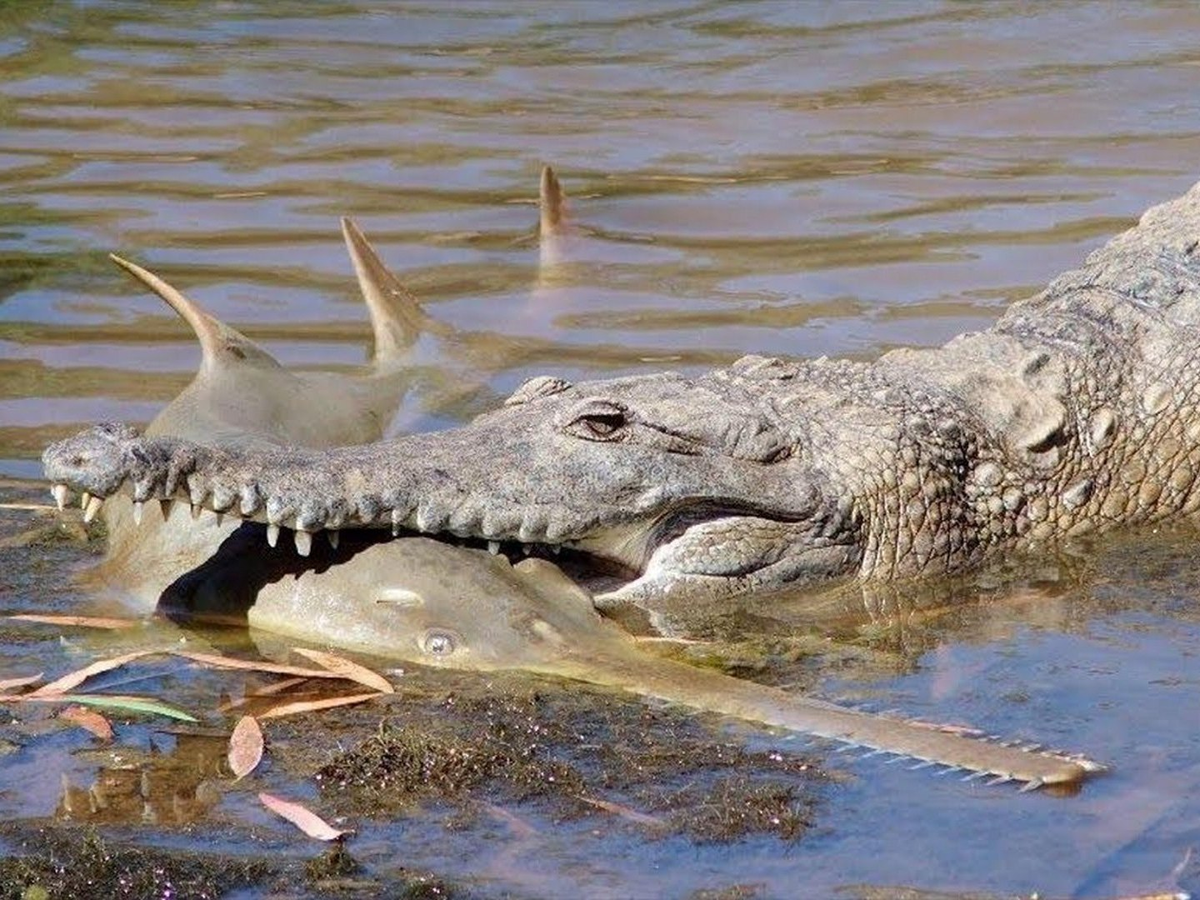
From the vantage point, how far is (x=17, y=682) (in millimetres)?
4879

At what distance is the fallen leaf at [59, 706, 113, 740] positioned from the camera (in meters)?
4.59

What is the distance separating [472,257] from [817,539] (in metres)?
3.50

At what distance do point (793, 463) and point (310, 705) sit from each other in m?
1.77

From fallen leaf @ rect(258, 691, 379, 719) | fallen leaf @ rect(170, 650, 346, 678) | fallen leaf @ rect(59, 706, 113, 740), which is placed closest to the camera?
fallen leaf @ rect(59, 706, 113, 740)

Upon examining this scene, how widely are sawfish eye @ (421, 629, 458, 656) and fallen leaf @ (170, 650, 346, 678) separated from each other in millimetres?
220

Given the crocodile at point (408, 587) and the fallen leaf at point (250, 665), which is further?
the fallen leaf at point (250, 665)

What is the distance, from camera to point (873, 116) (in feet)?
35.5

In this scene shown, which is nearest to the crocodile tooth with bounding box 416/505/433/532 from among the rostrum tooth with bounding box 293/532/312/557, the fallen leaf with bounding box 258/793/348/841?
the rostrum tooth with bounding box 293/532/312/557

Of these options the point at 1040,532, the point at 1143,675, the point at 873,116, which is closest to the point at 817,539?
the point at 1040,532

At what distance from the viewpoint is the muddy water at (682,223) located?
4.21 metres

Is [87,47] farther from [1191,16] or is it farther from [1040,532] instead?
[1040,532]

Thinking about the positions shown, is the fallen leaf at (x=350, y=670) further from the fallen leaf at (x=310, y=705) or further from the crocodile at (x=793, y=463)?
the crocodile at (x=793, y=463)

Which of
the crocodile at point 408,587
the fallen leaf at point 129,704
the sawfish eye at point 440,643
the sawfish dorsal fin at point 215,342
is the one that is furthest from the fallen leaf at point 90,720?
the sawfish dorsal fin at point 215,342

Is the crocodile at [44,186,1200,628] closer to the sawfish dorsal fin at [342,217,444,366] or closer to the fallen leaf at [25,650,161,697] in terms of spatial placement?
the fallen leaf at [25,650,161,697]
